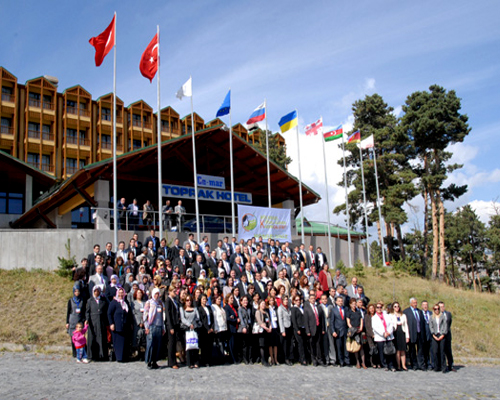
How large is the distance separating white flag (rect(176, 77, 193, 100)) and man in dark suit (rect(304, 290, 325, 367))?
11.0 meters

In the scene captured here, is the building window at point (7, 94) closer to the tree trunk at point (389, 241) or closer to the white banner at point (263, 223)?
the white banner at point (263, 223)

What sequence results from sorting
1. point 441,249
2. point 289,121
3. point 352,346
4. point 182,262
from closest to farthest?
point 352,346
point 182,262
point 289,121
point 441,249

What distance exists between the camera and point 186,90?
19.0m

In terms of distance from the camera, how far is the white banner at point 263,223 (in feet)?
61.1

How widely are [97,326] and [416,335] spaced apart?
6.84 meters

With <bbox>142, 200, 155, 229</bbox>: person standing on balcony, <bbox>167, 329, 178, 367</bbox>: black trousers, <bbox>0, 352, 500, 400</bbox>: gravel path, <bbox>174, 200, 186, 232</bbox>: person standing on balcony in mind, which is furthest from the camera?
<bbox>142, 200, 155, 229</bbox>: person standing on balcony

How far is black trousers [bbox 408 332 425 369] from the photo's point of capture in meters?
10.7

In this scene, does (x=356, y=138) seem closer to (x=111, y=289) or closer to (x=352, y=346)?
(x=352, y=346)

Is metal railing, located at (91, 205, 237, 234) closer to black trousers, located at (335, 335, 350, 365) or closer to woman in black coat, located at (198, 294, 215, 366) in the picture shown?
woman in black coat, located at (198, 294, 215, 366)

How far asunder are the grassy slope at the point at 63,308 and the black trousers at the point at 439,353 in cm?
331

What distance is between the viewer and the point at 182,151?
22.3 meters

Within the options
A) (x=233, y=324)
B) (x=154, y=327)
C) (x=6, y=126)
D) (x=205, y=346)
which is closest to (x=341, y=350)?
(x=233, y=324)

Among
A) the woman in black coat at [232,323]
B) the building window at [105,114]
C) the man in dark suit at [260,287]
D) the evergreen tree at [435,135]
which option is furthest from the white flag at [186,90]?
the building window at [105,114]

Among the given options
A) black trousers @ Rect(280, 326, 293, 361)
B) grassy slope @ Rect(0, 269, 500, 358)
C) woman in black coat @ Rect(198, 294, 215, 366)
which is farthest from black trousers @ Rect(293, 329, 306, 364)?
grassy slope @ Rect(0, 269, 500, 358)
